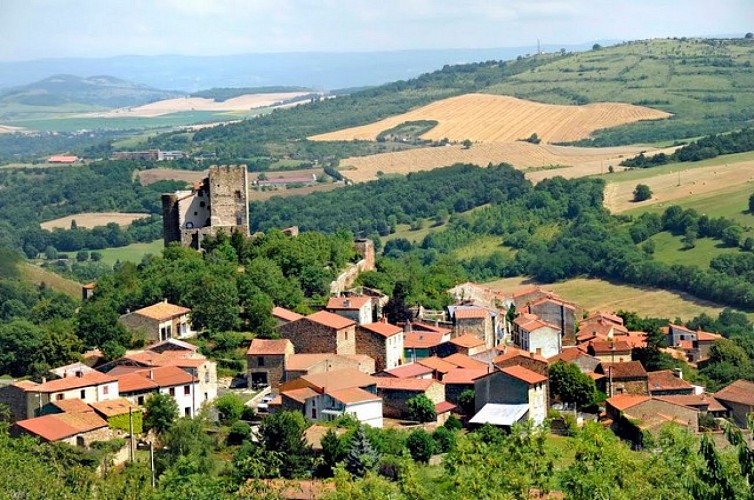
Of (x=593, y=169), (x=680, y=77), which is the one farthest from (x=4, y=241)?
(x=680, y=77)

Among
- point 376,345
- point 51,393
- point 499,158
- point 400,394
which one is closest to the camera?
point 51,393

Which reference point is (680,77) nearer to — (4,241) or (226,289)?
(4,241)

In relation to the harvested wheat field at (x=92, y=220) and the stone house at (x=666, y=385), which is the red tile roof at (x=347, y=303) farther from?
the harvested wheat field at (x=92, y=220)

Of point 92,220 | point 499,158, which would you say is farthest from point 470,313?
point 499,158

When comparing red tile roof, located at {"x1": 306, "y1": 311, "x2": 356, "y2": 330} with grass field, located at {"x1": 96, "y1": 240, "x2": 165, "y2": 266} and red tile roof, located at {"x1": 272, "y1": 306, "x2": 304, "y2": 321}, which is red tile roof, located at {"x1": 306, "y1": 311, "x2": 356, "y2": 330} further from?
grass field, located at {"x1": 96, "y1": 240, "x2": 165, "y2": 266}

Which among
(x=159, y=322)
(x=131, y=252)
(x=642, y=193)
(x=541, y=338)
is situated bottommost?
(x=131, y=252)

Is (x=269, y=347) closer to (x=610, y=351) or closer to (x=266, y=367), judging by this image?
(x=266, y=367)
